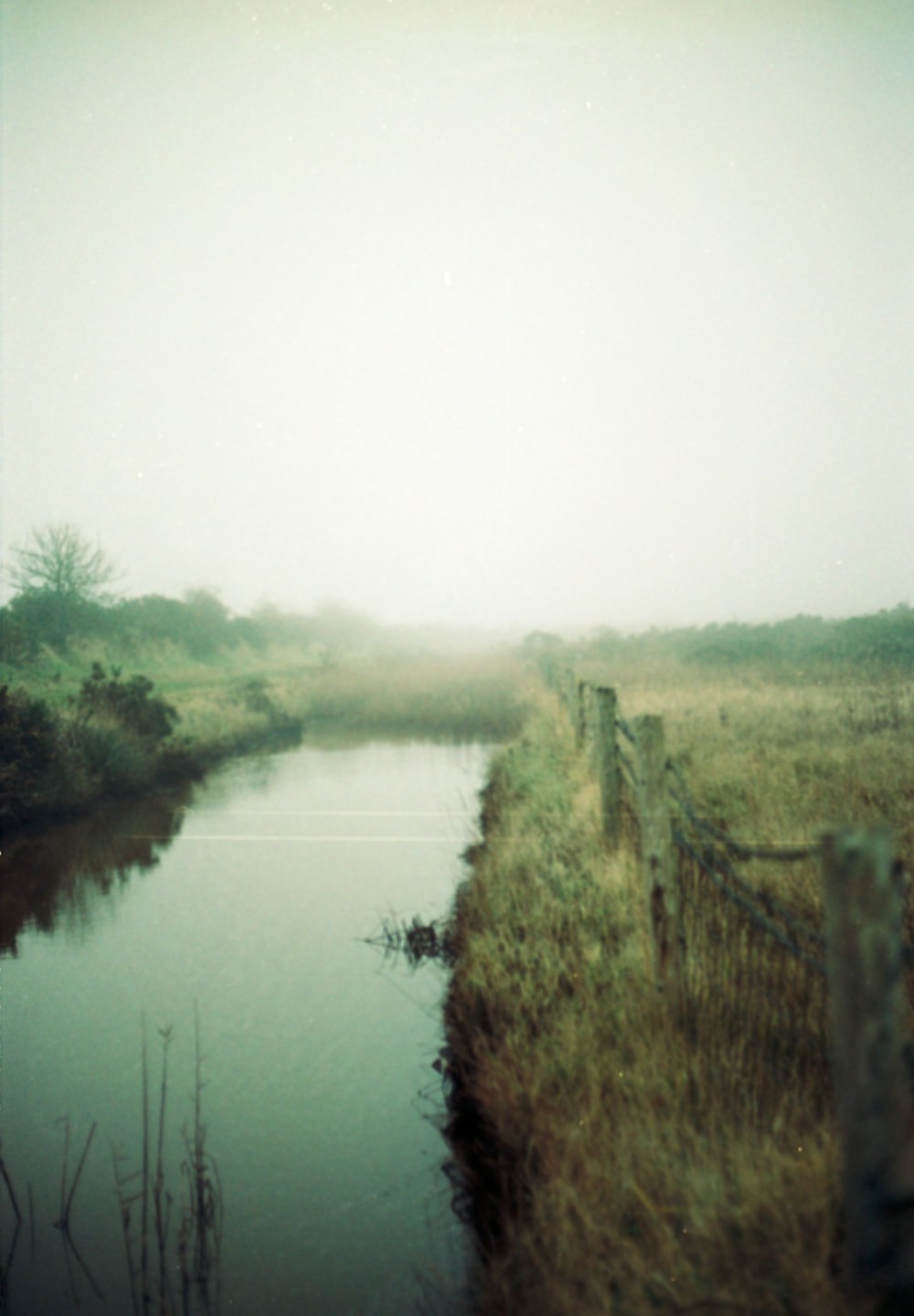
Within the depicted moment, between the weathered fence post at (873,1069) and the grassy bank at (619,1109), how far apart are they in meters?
0.55

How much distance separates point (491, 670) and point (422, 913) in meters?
22.0

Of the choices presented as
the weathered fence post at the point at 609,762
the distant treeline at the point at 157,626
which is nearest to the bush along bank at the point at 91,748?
the distant treeline at the point at 157,626

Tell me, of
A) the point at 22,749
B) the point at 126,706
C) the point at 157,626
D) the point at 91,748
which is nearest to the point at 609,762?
the point at 22,749

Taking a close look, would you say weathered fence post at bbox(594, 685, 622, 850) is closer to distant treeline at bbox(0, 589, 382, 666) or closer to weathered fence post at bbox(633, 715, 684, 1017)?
weathered fence post at bbox(633, 715, 684, 1017)

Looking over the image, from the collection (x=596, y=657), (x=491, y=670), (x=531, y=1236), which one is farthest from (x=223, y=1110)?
(x=596, y=657)

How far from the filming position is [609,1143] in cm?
287

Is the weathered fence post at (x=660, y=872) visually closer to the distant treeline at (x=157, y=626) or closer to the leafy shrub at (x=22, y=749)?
the leafy shrub at (x=22, y=749)

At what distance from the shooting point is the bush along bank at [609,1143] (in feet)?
7.16

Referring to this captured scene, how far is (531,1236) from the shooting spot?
257cm

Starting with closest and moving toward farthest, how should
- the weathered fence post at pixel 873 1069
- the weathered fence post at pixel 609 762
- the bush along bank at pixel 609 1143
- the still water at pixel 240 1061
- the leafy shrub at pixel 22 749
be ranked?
1. the weathered fence post at pixel 873 1069
2. the bush along bank at pixel 609 1143
3. the still water at pixel 240 1061
4. the weathered fence post at pixel 609 762
5. the leafy shrub at pixel 22 749

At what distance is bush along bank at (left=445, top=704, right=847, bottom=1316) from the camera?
218cm

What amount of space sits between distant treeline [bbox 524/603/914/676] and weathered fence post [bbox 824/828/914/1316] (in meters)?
16.8

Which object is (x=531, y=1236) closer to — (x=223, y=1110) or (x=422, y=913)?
(x=223, y=1110)

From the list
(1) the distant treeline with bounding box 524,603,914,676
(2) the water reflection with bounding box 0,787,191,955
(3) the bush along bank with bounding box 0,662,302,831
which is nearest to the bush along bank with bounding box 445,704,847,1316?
(2) the water reflection with bounding box 0,787,191,955
